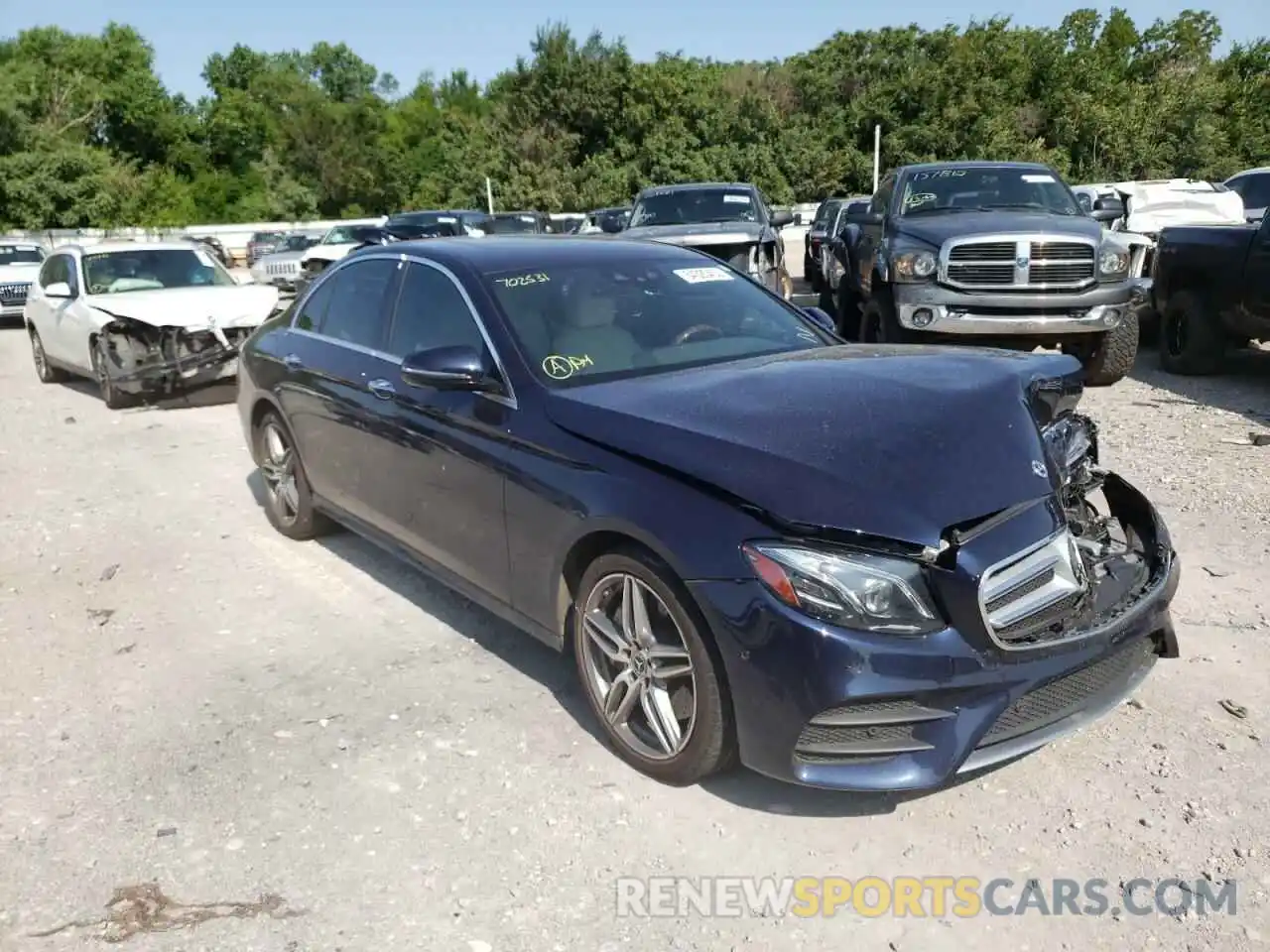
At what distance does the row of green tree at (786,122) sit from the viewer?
46812 mm

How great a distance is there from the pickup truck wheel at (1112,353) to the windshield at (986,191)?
4.41 feet

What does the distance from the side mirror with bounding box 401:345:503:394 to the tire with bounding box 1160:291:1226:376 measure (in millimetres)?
7739

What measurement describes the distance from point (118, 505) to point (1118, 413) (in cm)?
729

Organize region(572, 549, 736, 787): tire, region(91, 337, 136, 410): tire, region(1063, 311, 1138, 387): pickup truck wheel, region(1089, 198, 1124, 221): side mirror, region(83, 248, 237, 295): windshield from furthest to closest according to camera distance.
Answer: region(83, 248, 237, 295): windshield → region(91, 337, 136, 410): tire → region(1089, 198, 1124, 221): side mirror → region(1063, 311, 1138, 387): pickup truck wheel → region(572, 549, 736, 787): tire

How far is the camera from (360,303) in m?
5.20

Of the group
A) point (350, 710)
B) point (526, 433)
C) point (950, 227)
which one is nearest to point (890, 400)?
point (526, 433)

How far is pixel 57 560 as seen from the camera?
6031 mm

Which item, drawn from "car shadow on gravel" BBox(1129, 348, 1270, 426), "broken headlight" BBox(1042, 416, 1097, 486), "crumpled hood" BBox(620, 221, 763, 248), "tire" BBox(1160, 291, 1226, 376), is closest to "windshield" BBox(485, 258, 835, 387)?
"broken headlight" BBox(1042, 416, 1097, 486)

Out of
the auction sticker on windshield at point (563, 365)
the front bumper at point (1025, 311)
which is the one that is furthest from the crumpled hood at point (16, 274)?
the auction sticker on windshield at point (563, 365)

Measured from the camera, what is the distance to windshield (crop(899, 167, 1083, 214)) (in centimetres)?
997

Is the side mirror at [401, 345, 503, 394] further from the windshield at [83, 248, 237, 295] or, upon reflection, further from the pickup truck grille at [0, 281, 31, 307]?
the pickup truck grille at [0, 281, 31, 307]

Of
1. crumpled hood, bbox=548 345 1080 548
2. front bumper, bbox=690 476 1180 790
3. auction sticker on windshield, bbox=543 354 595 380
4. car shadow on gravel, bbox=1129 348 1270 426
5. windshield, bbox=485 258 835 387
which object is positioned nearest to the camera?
front bumper, bbox=690 476 1180 790

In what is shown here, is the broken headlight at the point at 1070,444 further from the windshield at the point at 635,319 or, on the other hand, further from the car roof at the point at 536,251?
the car roof at the point at 536,251

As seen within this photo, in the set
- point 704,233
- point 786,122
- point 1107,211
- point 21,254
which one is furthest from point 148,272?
point 786,122
